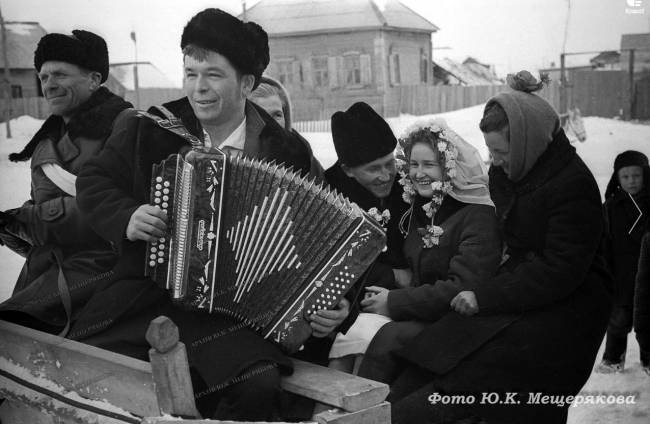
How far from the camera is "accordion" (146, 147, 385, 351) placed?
2432mm

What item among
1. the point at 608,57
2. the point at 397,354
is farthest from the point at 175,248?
the point at 608,57

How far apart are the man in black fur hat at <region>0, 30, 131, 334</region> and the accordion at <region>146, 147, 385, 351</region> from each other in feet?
2.07

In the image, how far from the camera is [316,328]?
2.53 metres

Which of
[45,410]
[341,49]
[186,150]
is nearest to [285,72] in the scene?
[341,49]

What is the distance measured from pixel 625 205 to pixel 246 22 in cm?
163

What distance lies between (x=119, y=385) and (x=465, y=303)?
4.10 feet

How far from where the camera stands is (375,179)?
2.90m

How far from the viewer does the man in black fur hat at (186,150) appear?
253 cm

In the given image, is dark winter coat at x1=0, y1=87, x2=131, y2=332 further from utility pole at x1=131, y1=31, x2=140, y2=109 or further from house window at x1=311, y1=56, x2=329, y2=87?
house window at x1=311, y1=56, x2=329, y2=87

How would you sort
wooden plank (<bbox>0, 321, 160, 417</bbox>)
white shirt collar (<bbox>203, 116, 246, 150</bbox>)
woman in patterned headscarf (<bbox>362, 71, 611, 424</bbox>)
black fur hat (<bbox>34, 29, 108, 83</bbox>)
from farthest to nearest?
black fur hat (<bbox>34, 29, 108, 83</bbox>) → white shirt collar (<bbox>203, 116, 246, 150</bbox>) → woman in patterned headscarf (<bbox>362, 71, 611, 424</bbox>) → wooden plank (<bbox>0, 321, 160, 417</bbox>)

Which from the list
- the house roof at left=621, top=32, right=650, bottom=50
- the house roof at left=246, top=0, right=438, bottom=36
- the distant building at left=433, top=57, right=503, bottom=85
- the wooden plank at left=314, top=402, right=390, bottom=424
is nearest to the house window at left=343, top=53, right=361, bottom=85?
the house roof at left=246, top=0, right=438, bottom=36

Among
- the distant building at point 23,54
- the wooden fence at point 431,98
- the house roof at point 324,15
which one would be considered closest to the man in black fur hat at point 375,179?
the wooden fence at point 431,98

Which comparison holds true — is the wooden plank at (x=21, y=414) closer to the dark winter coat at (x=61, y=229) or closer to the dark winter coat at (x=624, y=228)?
the dark winter coat at (x=61, y=229)

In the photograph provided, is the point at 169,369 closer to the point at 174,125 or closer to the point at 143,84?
the point at 174,125
